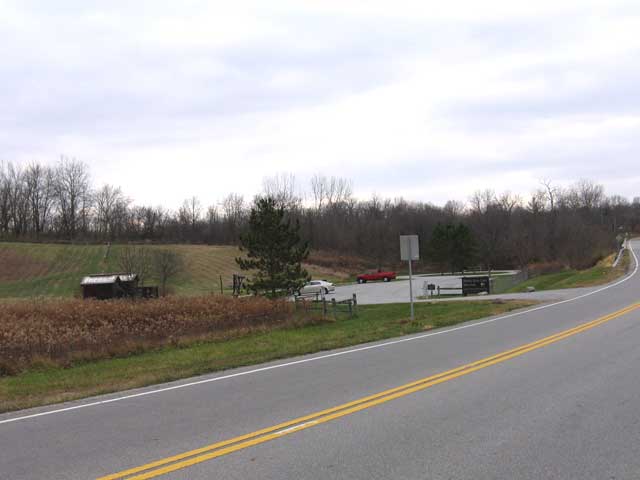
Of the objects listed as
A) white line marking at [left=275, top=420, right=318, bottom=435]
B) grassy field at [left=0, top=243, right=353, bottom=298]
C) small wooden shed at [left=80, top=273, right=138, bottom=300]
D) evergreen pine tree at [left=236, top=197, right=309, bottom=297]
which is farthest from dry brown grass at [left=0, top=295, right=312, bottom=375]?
grassy field at [left=0, top=243, right=353, bottom=298]

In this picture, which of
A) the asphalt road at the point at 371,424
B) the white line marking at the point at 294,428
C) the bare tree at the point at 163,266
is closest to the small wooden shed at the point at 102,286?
the bare tree at the point at 163,266

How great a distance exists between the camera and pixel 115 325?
65.6 ft

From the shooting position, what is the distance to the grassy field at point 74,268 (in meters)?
61.9

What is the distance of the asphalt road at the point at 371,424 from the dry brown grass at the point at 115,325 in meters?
7.22

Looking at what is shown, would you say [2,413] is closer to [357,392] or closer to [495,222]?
[357,392]

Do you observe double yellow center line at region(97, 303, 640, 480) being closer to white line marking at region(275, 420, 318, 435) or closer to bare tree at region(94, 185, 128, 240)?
white line marking at region(275, 420, 318, 435)

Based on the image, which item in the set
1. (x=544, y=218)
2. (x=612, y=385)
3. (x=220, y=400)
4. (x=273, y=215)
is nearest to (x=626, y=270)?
(x=273, y=215)

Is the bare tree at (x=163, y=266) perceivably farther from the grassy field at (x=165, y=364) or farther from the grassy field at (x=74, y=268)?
the grassy field at (x=165, y=364)

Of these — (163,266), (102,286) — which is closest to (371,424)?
(102,286)

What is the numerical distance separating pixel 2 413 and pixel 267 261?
73.6ft

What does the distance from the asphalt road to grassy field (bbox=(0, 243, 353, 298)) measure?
4574 cm

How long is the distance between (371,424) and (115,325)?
15.4 m

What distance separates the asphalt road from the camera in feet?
17.4

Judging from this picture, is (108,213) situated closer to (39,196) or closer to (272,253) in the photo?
(39,196)
